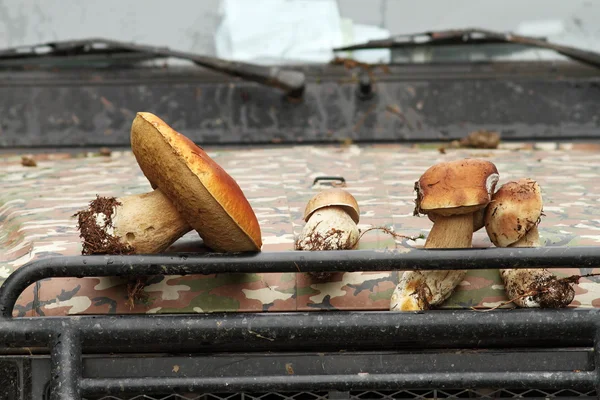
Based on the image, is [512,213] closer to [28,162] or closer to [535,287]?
[535,287]

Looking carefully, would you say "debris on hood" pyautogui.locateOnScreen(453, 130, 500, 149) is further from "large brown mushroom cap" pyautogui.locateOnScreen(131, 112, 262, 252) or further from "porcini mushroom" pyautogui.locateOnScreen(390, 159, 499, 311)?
"large brown mushroom cap" pyautogui.locateOnScreen(131, 112, 262, 252)

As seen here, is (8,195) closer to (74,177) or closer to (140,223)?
(74,177)

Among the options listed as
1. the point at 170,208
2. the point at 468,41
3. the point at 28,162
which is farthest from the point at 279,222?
the point at 468,41

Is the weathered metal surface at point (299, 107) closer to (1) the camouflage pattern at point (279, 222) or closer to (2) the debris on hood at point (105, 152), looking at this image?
(2) the debris on hood at point (105, 152)

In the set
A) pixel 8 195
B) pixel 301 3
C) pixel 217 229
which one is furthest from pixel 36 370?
pixel 301 3

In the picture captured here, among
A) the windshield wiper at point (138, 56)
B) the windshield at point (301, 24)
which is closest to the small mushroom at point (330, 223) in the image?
the windshield wiper at point (138, 56)

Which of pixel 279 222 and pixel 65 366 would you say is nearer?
pixel 65 366
